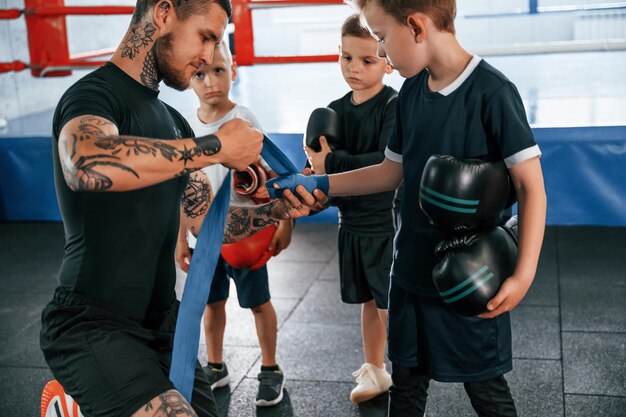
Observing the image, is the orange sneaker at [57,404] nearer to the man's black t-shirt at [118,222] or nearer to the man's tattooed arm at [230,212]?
the man's black t-shirt at [118,222]

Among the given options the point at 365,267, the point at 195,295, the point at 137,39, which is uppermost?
the point at 137,39

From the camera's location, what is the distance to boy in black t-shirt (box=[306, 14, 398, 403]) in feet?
7.54

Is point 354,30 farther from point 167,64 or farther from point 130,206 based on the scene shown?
point 130,206

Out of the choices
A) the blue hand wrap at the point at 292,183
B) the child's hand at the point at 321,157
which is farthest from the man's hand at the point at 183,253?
the blue hand wrap at the point at 292,183

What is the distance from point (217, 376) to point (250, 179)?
714 millimetres

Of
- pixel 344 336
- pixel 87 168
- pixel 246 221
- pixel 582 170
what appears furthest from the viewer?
pixel 582 170

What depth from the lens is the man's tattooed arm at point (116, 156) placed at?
1.28 m

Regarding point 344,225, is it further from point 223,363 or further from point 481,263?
point 481,263

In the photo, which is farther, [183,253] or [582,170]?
[582,170]

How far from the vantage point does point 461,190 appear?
1498mm

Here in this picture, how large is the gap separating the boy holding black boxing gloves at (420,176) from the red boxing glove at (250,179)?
0.34m

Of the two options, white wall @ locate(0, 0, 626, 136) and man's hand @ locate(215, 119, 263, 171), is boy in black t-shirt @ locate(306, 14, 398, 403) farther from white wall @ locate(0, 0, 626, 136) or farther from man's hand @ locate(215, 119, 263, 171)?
white wall @ locate(0, 0, 626, 136)

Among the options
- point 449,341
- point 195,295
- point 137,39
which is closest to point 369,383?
point 449,341

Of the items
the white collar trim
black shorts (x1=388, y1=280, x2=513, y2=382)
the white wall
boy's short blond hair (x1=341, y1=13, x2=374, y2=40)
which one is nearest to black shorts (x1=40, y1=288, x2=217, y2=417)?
black shorts (x1=388, y1=280, x2=513, y2=382)
